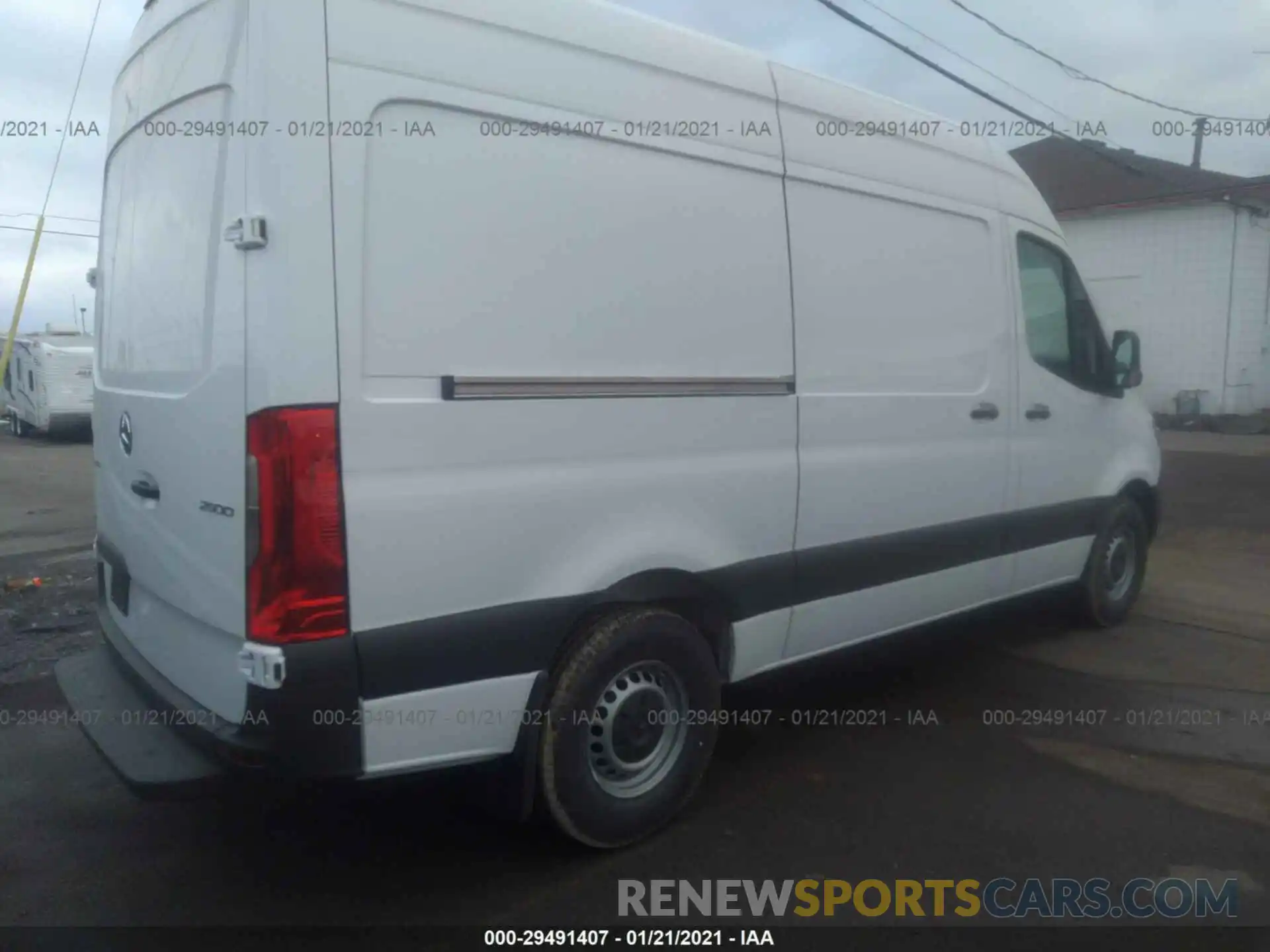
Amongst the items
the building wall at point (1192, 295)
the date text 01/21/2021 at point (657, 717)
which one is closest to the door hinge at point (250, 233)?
the date text 01/21/2021 at point (657, 717)

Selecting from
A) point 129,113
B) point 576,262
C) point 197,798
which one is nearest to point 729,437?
point 576,262

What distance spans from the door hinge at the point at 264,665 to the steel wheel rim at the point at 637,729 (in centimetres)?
101

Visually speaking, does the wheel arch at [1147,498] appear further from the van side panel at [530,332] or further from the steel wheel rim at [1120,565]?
the van side panel at [530,332]

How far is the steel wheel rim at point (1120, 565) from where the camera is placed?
6.00 meters

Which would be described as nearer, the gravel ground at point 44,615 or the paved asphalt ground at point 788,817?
the paved asphalt ground at point 788,817

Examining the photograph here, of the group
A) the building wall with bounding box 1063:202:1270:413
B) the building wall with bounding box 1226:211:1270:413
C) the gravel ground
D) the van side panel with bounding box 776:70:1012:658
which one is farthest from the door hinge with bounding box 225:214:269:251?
the building wall with bounding box 1226:211:1270:413

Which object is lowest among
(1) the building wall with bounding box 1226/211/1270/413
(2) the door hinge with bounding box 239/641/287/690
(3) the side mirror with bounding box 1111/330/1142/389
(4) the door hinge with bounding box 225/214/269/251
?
(2) the door hinge with bounding box 239/641/287/690

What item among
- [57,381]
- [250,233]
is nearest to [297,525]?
[250,233]

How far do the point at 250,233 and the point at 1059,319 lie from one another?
4.15 m

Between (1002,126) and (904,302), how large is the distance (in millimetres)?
2102

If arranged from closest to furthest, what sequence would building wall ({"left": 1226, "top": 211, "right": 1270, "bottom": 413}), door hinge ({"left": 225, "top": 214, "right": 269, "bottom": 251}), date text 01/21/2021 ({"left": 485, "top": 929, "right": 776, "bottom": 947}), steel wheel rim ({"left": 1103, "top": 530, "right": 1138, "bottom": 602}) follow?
door hinge ({"left": 225, "top": 214, "right": 269, "bottom": 251}) < date text 01/21/2021 ({"left": 485, "top": 929, "right": 776, "bottom": 947}) < steel wheel rim ({"left": 1103, "top": 530, "right": 1138, "bottom": 602}) < building wall ({"left": 1226, "top": 211, "right": 1270, "bottom": 413})

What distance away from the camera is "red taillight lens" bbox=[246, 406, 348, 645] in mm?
2627

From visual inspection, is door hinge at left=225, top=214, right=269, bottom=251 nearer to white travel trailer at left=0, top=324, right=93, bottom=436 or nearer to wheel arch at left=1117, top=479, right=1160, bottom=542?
wheel arch at left=1117, top=479, right=1160, bottom=542

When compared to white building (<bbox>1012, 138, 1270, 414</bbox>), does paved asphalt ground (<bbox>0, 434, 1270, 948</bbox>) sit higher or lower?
lower
